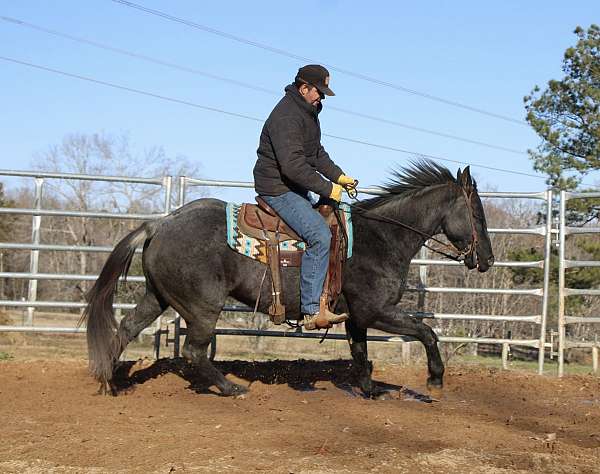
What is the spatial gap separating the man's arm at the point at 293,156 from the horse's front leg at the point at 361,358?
4.95 feet

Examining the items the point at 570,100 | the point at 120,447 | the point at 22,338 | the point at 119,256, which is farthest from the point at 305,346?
the point at 120,447

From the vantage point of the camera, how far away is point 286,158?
666cm

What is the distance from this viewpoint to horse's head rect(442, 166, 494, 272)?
7.34 meters

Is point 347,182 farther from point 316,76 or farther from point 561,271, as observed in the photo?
point 561,271

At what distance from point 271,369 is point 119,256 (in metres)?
2.45

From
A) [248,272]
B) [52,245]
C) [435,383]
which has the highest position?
[52,245]

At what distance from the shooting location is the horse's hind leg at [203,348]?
6906 millimetres

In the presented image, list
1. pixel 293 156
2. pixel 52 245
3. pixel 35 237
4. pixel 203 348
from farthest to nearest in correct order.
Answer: pixel 35 237, pixel 52 245, pixel 203 348, pixel 293 156

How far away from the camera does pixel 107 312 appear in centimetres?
707

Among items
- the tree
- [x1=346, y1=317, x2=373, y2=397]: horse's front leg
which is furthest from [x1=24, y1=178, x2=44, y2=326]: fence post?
the tree

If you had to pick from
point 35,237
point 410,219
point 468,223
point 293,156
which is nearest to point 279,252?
point 293,156

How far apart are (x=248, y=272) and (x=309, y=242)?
652 millimetres

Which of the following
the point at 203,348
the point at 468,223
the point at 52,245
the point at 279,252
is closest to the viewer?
the point at 279,252

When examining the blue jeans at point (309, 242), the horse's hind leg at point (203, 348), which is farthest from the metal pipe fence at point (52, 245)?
the blue jeans at point (309, 242)
